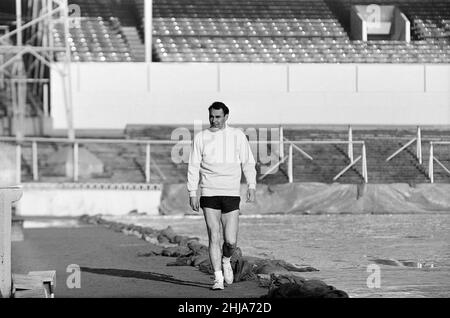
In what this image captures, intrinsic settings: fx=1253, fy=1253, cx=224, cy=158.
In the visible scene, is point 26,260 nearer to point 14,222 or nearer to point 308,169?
point 14,222

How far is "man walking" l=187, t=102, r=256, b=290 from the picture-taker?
9.38 m

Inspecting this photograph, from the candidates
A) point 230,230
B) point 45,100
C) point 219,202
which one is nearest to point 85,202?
point 45,100

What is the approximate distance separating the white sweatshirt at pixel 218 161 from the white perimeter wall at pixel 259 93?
27445 millimetres

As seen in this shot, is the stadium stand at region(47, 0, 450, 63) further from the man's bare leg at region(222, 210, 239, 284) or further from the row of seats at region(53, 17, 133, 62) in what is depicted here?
the man's bare leg at region(222, 210, 239, 284)

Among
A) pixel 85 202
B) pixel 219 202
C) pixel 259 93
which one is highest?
pixel 259 93

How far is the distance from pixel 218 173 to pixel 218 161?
0.30 feet

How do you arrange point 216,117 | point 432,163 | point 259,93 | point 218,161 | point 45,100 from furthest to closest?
point 259,93 < point 45,100 < point 432,163 < point 218,161 < point 216,117

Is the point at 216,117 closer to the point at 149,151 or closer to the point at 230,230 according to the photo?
the point at 230,230

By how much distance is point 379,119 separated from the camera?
38.9 meters

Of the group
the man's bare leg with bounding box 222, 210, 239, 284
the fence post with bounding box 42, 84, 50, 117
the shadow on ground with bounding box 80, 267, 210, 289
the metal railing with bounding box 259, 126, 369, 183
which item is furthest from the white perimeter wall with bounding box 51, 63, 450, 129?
the man's bare leg with bounding box 222, 210, 239, 284

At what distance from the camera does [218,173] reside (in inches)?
371

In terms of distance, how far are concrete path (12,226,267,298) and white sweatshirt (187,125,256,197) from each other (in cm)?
79

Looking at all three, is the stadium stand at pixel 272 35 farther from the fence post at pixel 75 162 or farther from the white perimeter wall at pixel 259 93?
the fence post at pixel 75 162
